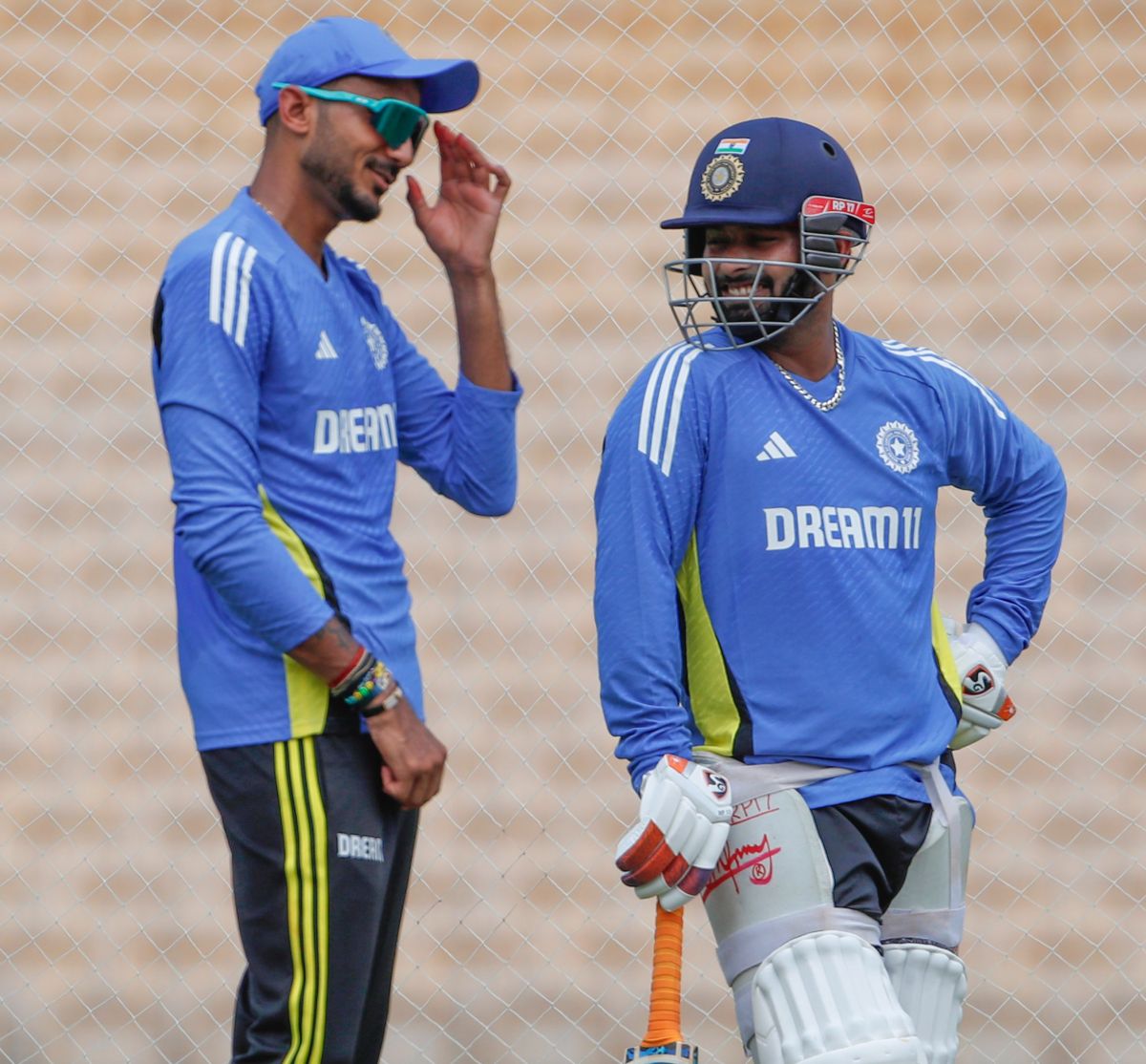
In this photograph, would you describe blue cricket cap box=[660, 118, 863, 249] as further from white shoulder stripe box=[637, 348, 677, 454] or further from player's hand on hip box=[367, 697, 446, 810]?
player's hand on hip box=[367, 697, 446, 810]

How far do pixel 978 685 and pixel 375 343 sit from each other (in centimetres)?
118

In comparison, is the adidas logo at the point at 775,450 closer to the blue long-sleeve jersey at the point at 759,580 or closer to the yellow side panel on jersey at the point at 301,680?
the blue long-sleeve jersey at the point at 759,580

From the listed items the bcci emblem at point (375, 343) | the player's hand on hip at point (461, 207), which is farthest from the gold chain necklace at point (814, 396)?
the bcci emblem at point (375, 343)

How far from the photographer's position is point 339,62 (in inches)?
105

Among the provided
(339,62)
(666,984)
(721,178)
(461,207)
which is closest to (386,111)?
(339,62)

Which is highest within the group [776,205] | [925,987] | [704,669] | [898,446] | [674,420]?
[776,205]

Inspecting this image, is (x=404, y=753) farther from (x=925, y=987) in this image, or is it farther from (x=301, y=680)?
(x=925, y=987)

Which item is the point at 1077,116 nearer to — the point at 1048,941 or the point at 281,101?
the point at 1048,941

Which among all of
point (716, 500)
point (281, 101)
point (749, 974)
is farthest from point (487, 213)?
point (749, 974)

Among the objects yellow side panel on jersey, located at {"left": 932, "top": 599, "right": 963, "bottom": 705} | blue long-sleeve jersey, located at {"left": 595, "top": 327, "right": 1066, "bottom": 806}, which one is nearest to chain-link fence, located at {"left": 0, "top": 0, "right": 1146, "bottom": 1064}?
yellow side panel on jersey, located at {"left": 932, "top": 599, "right": 963, "bottom": 705}

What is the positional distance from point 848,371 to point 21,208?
9.17 feet

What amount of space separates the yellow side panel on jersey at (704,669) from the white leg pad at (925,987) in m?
0.45

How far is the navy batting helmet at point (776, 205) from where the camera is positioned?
9.30 ft

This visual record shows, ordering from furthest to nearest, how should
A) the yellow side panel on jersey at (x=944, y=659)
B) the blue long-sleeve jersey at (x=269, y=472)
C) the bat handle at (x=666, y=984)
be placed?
the yellow side panel on jersey at (x=944, y=659) → the bat handle at (x=666, y=984) → the blue long-sleeve jersey at (x=269, y=472)
